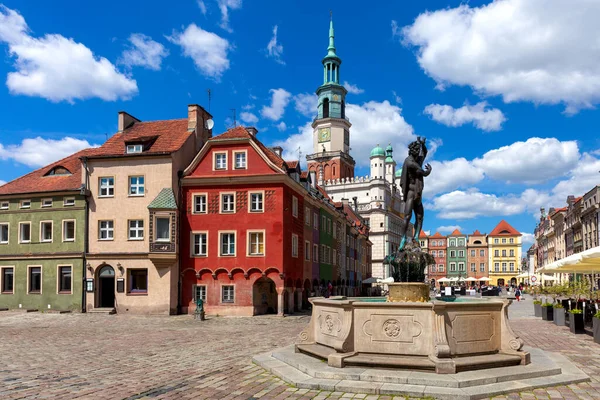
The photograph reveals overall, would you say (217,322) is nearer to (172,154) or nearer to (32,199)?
(172,154)

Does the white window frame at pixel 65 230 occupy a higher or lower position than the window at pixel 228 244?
higher

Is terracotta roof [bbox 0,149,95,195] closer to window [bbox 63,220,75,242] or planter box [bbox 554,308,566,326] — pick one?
window [bbox 63,220,75,242]

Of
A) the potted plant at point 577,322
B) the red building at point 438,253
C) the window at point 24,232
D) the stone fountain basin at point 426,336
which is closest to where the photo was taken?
the stone fountain basin at point 426,336

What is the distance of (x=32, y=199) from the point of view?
120 ft

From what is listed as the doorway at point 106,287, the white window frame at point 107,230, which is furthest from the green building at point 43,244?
the doorway at point 106,287

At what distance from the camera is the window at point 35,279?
3575cm

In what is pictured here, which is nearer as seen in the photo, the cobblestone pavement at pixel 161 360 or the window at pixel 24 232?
the cobblestone pavement at pixel 161 360

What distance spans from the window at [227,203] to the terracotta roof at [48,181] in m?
9.52

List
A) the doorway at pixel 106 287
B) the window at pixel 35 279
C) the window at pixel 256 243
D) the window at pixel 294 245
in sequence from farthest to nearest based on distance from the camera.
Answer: the window at pixel 294 245
the window at pixel 35 279
the doorway at pixel 106 287
the window at pixel 256 243

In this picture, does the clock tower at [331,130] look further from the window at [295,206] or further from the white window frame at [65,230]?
the white window frame at [65,230]

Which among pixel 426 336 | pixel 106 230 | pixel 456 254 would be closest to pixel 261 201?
pixel 106 230

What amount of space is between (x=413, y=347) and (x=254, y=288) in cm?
2379

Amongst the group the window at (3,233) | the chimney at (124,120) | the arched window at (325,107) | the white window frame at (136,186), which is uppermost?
the arched window at (325,107)

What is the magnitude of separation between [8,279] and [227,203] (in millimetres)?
15764
